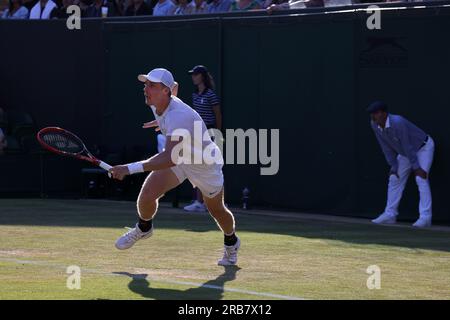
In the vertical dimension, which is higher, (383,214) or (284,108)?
(284,108)

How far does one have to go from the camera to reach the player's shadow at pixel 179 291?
831cm

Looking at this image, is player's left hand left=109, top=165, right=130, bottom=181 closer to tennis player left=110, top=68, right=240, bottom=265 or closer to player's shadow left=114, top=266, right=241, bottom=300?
tennis player left=110, top=68, right=240, bottom=265

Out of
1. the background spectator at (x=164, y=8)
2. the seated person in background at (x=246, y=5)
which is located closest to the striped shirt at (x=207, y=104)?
the seated person in background at (x=246, y=5)

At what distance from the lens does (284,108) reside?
16.4m

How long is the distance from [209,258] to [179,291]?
2.11 metres

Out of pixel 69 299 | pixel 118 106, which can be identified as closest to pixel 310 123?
pixel 118 106

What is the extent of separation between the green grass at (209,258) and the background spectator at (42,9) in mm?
5898

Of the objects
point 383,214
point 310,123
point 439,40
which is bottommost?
point 383,214

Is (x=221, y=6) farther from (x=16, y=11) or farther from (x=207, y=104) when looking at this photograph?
(x=16, y=11)

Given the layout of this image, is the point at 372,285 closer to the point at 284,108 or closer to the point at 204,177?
the point at 204,177

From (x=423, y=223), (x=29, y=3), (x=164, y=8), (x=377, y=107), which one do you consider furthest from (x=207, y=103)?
(x=29, y=3)

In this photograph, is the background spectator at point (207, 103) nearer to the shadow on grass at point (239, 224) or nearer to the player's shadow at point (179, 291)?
the shadow on grass at point (239, 224)

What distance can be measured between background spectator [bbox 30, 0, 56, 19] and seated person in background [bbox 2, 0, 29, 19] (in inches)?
8.6
